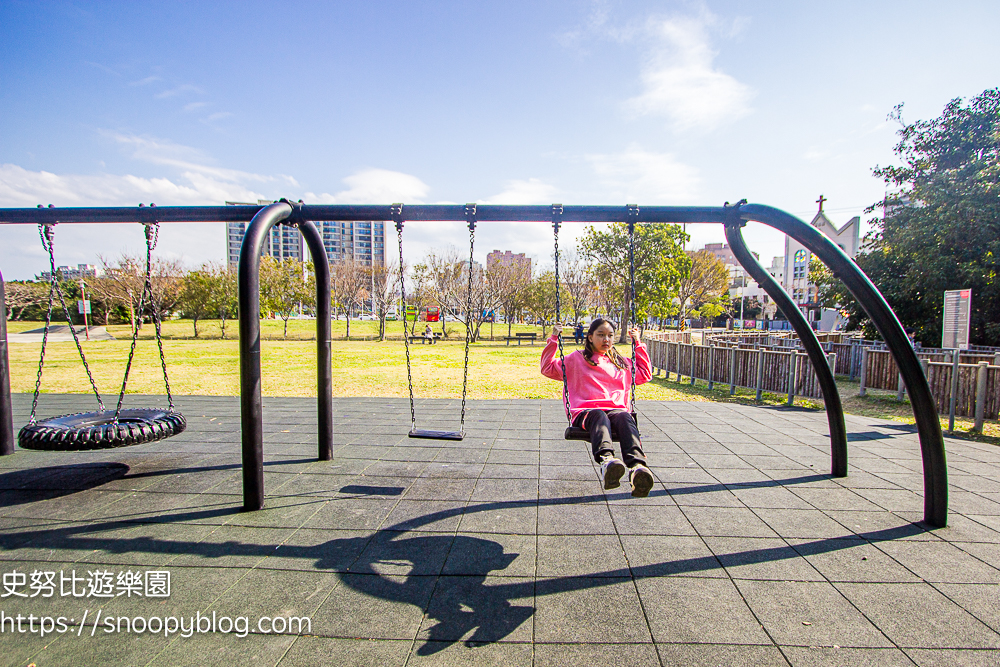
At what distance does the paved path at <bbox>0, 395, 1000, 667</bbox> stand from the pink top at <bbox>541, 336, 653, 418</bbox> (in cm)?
79

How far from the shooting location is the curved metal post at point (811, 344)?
4.30 metres

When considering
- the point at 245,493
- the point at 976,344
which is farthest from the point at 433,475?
the point at 976,344

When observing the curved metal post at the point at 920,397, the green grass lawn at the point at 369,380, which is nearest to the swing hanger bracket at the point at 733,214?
the curved metal post at the point at 920,397

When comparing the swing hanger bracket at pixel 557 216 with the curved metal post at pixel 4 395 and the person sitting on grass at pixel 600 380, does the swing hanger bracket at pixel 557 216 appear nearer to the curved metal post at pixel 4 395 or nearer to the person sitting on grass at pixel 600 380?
the person sitting on grass at pixel 600 380

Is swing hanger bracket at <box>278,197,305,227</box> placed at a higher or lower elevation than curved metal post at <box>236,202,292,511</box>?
higher

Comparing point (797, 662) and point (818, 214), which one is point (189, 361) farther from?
point (818, 214)

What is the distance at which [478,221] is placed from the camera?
424 centimetres

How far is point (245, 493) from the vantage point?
3537mm

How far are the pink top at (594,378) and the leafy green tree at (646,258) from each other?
21.8m

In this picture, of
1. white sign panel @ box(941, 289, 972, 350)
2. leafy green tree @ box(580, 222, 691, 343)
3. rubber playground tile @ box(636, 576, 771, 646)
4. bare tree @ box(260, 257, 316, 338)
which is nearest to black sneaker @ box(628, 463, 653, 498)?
rubber playground tile @ box(636, 576, 771, 646)

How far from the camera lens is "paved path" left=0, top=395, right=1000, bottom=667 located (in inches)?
83.6

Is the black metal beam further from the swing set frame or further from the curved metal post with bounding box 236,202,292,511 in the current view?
the curved metal post with bounding box 236,202,292,511

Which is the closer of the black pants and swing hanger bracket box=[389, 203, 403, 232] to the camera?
the black pants

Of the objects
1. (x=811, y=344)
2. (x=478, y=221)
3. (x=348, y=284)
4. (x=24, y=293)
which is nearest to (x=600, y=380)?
(x=478, y=221)
